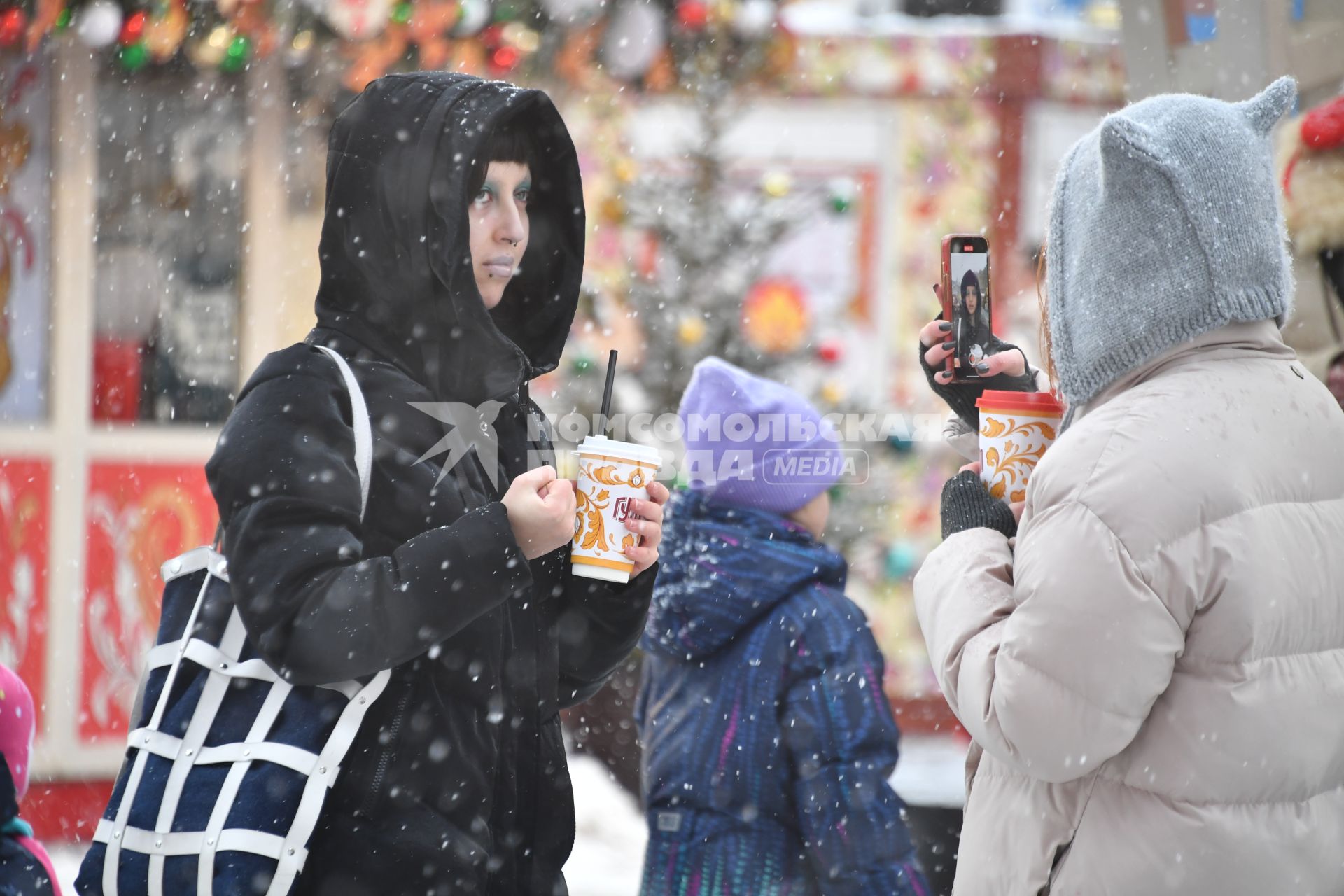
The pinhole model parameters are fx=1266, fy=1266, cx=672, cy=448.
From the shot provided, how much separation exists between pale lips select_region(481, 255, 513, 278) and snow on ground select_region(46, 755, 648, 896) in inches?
121

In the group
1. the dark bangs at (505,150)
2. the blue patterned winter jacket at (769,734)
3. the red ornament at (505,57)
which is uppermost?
the red ornament at (505,57)

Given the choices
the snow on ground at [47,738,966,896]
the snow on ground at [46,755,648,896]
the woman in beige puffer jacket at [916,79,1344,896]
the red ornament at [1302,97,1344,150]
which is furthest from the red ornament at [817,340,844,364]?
the woman in beige puffer jacket at [916,79,1344,896]

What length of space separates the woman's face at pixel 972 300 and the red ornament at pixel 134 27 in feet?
14.3

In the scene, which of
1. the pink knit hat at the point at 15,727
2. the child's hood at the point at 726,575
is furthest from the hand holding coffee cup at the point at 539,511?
the pink knit hat at the point at 15,727

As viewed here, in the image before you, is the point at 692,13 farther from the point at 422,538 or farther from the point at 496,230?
the point at 422,538

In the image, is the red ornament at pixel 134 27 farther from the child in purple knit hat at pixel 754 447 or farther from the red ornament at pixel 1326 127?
the red ornament at pixel 1326 127

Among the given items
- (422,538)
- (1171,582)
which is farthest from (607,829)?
(1171,582)

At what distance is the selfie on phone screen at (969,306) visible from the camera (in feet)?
7.05

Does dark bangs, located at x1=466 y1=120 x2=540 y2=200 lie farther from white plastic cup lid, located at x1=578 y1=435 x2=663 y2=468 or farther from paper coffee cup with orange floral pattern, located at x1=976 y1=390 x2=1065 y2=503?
paper coffee cup with orange floral pattern, located at x1=976 y1=390 x2=1065 y2=503

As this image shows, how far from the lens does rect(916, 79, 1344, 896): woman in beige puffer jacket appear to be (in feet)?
5.25

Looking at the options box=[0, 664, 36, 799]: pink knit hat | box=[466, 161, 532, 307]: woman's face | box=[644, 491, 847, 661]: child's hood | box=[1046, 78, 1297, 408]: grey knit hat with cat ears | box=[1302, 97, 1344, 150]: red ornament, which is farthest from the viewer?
box=[1302, 97, 1344, 150]: red ornament

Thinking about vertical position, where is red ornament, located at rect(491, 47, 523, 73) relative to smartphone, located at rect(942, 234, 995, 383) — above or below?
above

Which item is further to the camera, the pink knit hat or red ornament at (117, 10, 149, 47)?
red ornament at (117, 10, 149, 47)

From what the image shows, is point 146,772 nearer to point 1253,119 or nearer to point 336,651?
point 336,651
